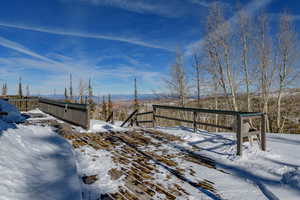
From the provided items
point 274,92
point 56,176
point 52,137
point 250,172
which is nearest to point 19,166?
point 56,176

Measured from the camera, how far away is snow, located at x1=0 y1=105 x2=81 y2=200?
2611 millimetres

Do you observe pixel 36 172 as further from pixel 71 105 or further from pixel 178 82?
pixel 178 82

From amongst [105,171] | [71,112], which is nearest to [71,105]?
[71,112]

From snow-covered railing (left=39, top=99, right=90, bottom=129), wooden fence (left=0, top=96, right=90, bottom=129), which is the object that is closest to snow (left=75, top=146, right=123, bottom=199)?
Answer: snow-covered railing (left=39, top=99, right=90, bottom=129)

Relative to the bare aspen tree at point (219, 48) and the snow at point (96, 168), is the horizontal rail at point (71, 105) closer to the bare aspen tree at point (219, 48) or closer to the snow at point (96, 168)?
the snow at point (96, 168)

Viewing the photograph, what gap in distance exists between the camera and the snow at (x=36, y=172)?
261cm

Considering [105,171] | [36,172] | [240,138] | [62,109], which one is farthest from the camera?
[62,109]

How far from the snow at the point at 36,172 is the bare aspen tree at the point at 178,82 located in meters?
14.9

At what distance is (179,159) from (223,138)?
2.46 metres

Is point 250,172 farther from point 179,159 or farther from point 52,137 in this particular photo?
point 52,137

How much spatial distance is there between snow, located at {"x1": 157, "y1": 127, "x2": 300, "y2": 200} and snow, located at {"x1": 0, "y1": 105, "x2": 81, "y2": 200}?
2.53 m

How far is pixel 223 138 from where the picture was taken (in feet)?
20.4

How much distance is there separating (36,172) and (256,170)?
422 centimetres

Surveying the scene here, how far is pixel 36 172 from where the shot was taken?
11.0 feet
